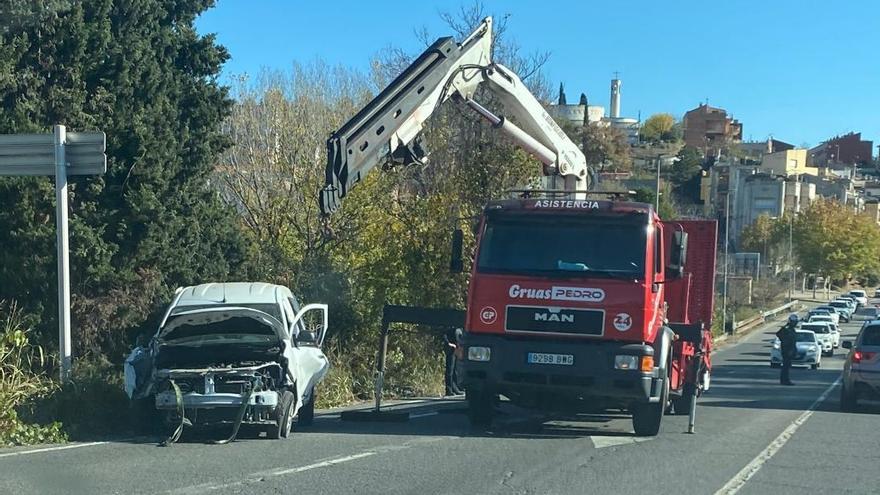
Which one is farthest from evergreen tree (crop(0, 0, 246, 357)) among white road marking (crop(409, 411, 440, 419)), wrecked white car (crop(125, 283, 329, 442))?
white road marking (crop(409, 411, 440, 419))

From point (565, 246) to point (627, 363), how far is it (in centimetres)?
160

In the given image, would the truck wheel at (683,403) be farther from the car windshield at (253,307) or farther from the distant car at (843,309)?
the distant car at (843,309)

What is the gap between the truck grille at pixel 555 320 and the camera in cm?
Answer: 1239

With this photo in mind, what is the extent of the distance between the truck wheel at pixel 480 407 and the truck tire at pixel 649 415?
5.96 feet

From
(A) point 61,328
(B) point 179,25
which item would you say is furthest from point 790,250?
(A) point 61,328

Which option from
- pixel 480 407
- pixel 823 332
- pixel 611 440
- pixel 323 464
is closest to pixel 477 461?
pixel 323 464

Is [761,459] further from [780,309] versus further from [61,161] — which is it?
[780,309]

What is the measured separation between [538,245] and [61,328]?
6285mm

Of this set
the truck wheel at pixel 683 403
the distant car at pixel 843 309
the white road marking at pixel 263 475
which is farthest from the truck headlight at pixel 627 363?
the distant car at pixel 843 309

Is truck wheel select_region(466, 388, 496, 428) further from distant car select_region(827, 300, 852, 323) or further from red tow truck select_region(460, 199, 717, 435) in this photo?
distant car select_region(827, 300, 852, 323)

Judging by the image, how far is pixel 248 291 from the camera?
13.7 m

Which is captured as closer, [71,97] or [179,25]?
[71,97]

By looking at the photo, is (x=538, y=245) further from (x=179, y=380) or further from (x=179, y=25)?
(x=179, y=25)

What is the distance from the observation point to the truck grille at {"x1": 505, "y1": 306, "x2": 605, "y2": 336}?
1239cm
